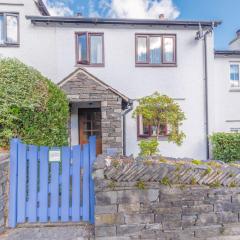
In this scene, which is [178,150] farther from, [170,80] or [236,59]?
[236,59]

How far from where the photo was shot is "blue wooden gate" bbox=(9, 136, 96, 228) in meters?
4.33

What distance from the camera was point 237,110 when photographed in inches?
486

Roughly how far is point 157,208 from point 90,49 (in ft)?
28.3

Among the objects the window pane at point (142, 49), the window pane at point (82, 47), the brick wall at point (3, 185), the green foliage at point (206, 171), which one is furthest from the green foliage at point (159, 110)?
the brick wall at point (3, 185)

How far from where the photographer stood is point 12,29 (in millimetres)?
10781

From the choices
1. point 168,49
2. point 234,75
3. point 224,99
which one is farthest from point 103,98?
point 234,75

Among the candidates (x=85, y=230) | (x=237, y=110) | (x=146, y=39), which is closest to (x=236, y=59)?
(x=237, y=110)

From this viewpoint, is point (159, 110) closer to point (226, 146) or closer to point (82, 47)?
point (226, 146)

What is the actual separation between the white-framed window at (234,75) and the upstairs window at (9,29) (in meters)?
10.3

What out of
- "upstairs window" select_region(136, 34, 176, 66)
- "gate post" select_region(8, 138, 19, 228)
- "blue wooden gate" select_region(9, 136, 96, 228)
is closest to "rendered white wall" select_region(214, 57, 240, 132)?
"upstairs window" select_region(136, 34, 176, 66)

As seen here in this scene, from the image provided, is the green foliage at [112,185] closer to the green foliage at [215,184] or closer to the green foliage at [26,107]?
the green foliage at [215,184]

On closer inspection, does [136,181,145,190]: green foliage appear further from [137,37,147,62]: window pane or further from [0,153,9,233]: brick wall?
[137,37,147,62]: window pane

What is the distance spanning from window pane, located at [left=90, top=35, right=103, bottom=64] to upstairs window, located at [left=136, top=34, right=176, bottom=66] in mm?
1680

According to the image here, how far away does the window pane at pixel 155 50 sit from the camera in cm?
1130
